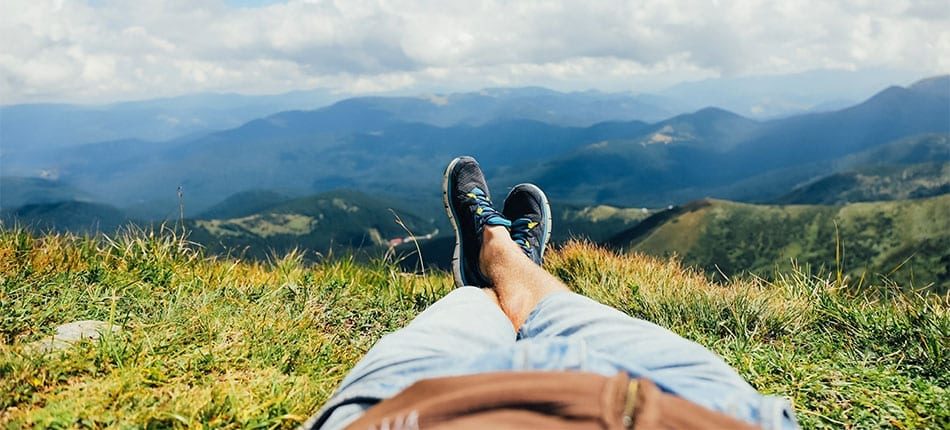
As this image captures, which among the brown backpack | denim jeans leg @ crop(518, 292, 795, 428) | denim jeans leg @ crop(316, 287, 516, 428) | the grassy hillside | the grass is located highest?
the brown backpack

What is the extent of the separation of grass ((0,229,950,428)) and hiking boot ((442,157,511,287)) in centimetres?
32

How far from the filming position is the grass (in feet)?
8.47

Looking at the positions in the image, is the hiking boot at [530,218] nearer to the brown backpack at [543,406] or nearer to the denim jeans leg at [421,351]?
the denim jeans leg at [421,351]

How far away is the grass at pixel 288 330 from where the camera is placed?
8.47 ft

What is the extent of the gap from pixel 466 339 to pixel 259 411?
924 mm

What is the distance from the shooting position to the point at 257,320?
3570mm

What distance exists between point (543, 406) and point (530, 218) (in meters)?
4.27

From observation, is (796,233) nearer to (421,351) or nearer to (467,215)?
(467,215)

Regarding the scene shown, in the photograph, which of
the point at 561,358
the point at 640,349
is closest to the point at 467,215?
the point at 640,349

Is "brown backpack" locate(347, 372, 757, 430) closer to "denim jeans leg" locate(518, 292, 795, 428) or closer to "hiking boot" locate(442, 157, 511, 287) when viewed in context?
"denim jeans leg" locate(518, 292, 795, 428)

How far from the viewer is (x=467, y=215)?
18.4 ft

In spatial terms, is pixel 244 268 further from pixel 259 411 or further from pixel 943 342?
pixel 943 342

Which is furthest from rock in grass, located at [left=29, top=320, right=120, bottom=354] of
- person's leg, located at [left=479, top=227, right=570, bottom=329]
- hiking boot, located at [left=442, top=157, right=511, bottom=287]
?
hiking boot, located at [left=442, top=157, right=511, bottom=287]

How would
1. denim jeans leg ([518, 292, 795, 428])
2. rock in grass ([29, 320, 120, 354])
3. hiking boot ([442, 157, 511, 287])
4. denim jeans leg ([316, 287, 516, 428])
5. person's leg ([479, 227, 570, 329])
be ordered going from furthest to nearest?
hiking boot ([442, 157, 511, 287]) → person's leg ([479, 227, 570, 329]) → rock in grass ([29, 320, 120, 354]) → denim jeans leg ([316, 287, 516, 428]) → denim jeans leg ([518, 292, 795, 428])
